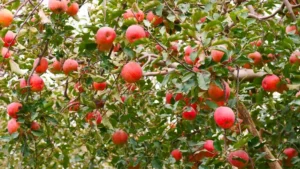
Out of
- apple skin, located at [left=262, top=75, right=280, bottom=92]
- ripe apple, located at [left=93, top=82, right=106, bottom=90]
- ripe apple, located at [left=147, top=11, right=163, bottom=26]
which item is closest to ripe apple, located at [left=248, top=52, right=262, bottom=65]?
apple skin, located at [left=262, top=75, right=280, bottom=92]

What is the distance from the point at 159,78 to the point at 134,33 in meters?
0.68

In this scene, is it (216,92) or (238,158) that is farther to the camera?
(238,158)

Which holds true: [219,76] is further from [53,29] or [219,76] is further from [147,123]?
[147,123]

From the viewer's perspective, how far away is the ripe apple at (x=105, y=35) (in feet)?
6.89

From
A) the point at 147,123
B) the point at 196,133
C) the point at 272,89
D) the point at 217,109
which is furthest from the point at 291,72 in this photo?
the point at 147,123

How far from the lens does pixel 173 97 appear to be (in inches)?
110

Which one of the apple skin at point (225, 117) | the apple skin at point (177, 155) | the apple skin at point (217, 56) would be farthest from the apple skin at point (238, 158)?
the apple skin at point (177, 155)

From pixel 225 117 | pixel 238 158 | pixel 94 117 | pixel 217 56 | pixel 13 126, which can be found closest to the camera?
pixel 217 56

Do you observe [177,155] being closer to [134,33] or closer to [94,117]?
[94,117]

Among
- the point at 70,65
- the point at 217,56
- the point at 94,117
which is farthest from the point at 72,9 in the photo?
the point at 217,56

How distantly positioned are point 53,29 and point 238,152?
1026 mm

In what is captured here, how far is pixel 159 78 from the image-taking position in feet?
8.69

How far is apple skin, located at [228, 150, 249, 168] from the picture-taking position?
7.14 ft

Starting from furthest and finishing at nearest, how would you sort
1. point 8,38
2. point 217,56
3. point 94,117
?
point 94,117
point 8,38
point 217,56
